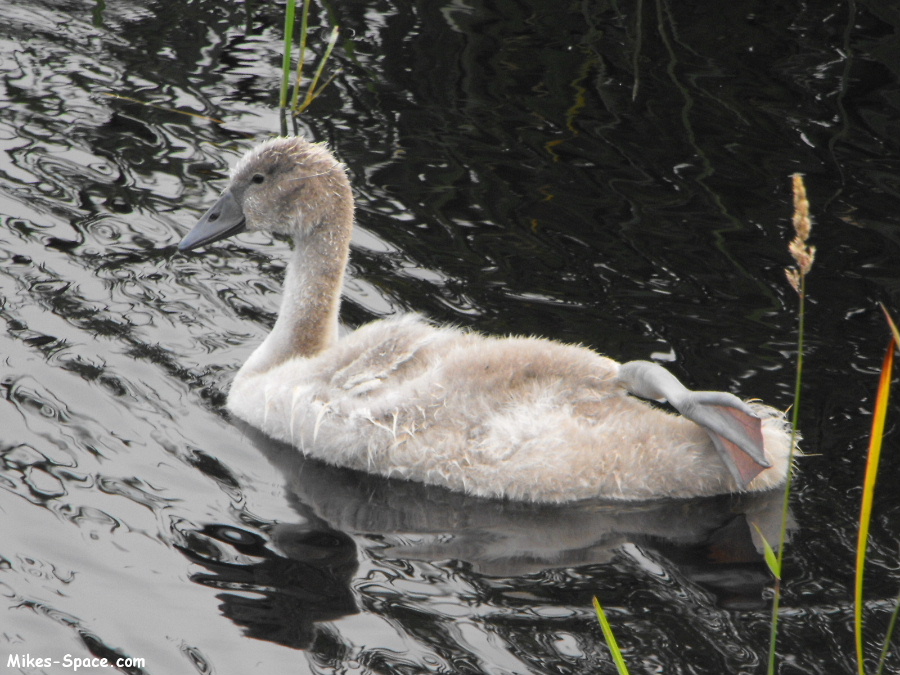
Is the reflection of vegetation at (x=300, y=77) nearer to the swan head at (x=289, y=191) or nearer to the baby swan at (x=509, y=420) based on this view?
the swan head at (x=289, y=191)

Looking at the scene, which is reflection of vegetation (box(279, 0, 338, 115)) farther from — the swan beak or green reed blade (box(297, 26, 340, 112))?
the swan beak

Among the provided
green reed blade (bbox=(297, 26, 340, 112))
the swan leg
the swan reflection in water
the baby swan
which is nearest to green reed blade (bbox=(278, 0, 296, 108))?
green reed blade (bbox=(297, 26, 340, 112))

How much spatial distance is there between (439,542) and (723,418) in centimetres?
122

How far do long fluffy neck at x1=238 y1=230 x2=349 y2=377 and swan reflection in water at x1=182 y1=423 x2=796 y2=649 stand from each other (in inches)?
33.5

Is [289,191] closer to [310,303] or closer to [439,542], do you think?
[310,303]

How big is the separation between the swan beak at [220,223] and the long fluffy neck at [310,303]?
17.2 inches

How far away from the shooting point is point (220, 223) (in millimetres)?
6445

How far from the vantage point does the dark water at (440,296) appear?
4480 mm

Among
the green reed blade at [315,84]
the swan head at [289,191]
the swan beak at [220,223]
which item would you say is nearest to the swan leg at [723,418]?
the swan head at [289,191]

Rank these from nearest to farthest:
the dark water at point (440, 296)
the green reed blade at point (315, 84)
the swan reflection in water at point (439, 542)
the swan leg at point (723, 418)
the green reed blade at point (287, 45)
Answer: the dark water at point (440, 296) < the swan reflection in water at point (439, 542) < the swan leg at point (723, 418) < the green reed blade at point (287, 45) < the green reed blade at point (315, 84)

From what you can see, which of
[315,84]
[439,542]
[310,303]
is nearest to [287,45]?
[315,84]

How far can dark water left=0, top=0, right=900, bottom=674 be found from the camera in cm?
448

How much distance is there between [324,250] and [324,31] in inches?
174

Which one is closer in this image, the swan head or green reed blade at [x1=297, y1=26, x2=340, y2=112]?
the swan head
